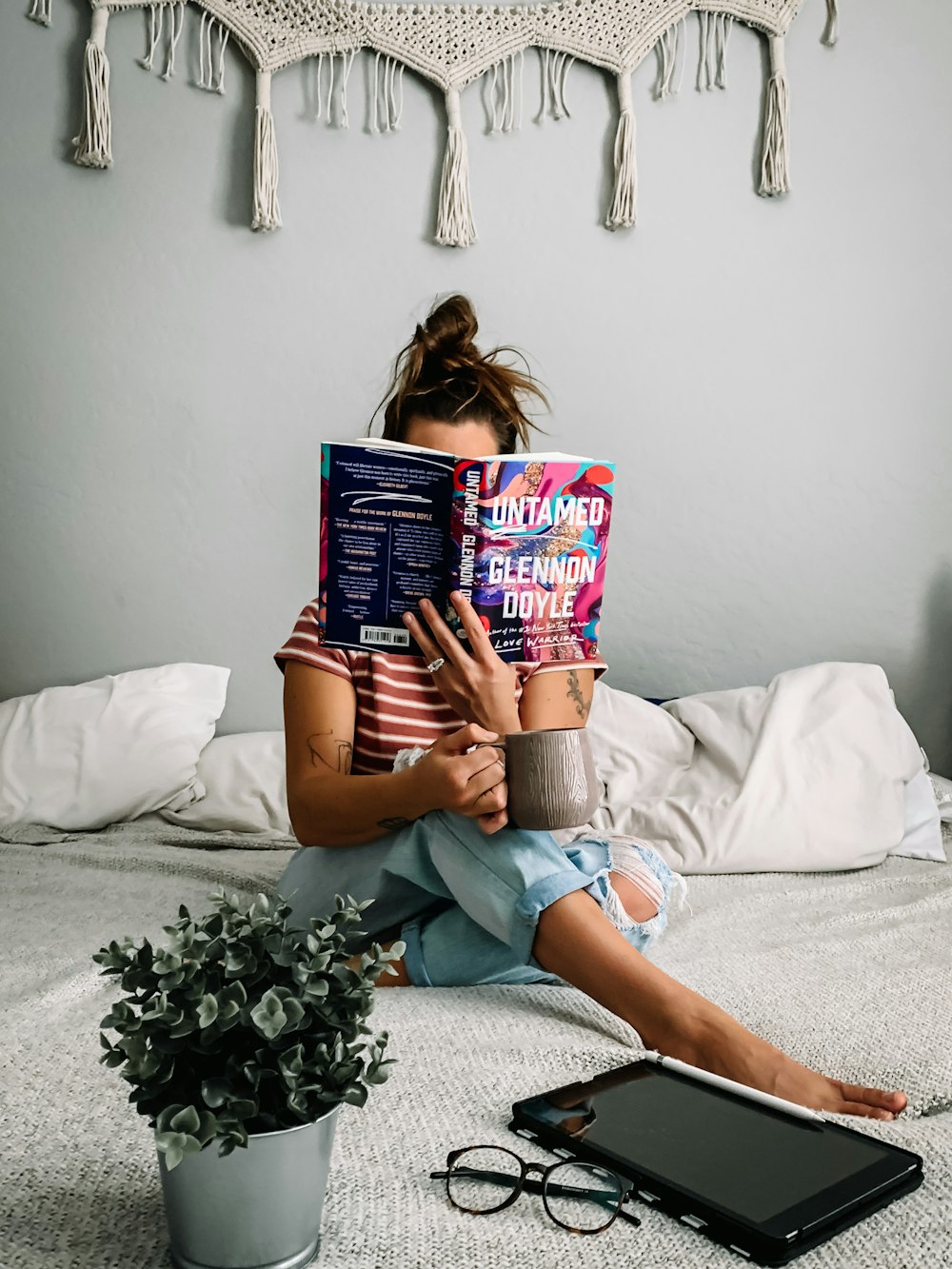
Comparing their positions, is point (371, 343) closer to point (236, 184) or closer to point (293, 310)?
point (293, 310)

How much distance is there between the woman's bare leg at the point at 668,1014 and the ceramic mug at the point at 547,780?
0.08 metres

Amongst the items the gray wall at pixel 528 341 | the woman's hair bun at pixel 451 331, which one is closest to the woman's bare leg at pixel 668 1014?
the woman's hair bun at pixel 451 331

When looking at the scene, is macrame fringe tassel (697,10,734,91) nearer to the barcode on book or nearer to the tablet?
the barcode on book

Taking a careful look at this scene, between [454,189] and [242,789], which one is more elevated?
[454,189]

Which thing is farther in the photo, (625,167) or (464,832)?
(625,167)

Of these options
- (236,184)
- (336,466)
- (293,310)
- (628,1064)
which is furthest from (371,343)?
(628,1064)

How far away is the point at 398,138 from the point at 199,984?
5.79 ft

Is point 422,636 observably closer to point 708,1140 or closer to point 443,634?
point 443,634

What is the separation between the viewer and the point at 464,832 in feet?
3.63

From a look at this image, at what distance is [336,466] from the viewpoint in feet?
3.66

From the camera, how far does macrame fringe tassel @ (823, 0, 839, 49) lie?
2.07m

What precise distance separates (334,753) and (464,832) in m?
0.20

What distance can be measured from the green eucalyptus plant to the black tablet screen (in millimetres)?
226

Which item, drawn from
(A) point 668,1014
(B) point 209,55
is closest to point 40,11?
(B) point 209,55
